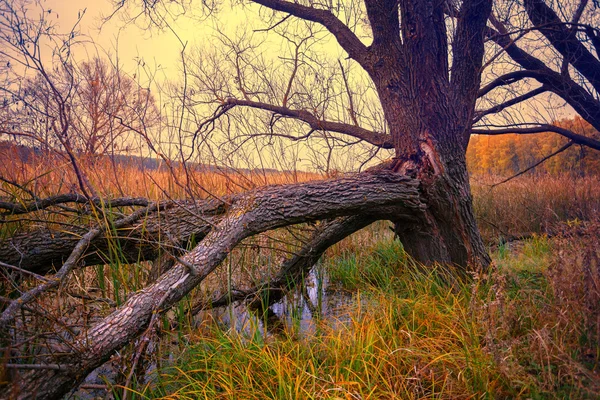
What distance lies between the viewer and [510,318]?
7.79ft

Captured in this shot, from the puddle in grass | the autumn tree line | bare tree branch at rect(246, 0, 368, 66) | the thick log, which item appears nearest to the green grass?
the puddle in grass

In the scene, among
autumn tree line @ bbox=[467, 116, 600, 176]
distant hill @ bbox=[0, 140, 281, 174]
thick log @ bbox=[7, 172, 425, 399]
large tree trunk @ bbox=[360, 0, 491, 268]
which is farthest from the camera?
autumn tree line @ bbox=[467, 116, 600, 176]

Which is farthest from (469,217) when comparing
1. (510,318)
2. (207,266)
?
(207,266)

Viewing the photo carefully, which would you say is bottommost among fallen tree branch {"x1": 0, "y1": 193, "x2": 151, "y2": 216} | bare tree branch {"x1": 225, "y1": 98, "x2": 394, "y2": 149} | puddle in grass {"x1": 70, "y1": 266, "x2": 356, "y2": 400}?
puddle in grass {"x1": 70, "y1": 266, "x2": 356, "y2": 400}

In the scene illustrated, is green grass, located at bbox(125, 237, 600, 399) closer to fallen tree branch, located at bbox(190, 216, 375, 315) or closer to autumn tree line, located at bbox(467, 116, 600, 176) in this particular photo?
fallen tree branch, located at bbox(190, 216, 375, 315)

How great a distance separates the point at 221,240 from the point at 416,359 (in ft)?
4.46

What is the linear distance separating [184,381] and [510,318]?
1857mm

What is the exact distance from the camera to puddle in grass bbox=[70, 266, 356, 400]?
118 inches

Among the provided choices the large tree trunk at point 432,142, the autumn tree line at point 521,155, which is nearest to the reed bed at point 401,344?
the large tree trunk at point 432,142

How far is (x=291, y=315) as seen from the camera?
3375mm

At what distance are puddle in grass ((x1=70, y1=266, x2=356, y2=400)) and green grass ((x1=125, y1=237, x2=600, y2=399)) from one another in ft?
0.54

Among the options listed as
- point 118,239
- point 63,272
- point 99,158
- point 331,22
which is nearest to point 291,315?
point 118,239

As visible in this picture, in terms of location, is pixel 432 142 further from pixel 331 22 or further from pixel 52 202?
pixel 52 202

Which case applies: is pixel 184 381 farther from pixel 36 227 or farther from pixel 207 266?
pixel 36 227
